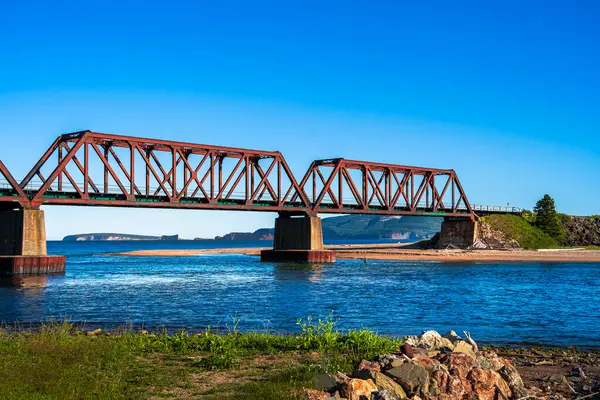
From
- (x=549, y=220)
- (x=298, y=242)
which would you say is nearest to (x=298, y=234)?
(x=298, y=242)

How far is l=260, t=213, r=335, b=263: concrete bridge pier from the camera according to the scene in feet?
308

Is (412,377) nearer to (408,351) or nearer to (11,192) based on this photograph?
(408,351)

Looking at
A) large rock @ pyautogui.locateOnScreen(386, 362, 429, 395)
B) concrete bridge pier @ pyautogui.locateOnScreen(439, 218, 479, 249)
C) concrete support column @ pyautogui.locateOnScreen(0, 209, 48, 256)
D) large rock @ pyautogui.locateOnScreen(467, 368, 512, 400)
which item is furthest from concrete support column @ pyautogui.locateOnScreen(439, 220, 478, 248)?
large rock @ pyautogui.locateOnScreen(386, 362, 429, 395)

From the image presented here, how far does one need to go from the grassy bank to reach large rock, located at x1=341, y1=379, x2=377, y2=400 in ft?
3.75

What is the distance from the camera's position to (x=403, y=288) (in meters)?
52.7

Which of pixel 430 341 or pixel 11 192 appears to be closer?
pixel 430 341

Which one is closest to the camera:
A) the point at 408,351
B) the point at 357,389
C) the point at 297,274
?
the point at 357,389

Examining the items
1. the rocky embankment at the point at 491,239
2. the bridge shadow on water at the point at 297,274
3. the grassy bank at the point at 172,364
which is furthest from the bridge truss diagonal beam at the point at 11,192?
the rocky embankment at the point at 491,239

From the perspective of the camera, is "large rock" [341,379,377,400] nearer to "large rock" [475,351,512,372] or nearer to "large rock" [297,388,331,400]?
"large rock" [297,388,331,400]

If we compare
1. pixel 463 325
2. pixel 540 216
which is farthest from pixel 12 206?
pixel 540 216

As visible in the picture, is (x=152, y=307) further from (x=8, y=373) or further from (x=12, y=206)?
(x=12, y=206)

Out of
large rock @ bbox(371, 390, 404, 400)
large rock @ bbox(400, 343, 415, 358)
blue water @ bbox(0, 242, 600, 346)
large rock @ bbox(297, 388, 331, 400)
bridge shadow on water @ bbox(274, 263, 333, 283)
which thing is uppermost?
large rock @ bbox(400, 343, 415, 358)

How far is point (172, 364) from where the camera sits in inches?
666

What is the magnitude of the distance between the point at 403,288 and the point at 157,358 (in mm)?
36986
